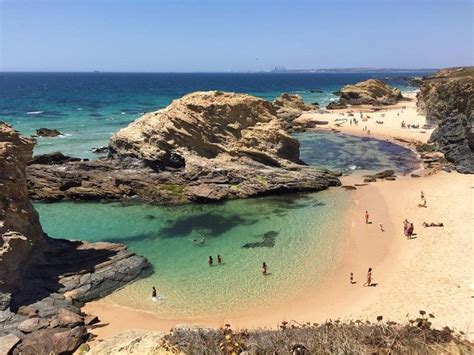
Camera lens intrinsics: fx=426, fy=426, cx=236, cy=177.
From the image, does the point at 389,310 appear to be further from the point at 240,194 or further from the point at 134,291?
the point at 240,194

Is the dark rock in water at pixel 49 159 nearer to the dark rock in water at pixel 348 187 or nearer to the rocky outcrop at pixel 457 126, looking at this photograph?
the dark rock in water at pixel 348 187

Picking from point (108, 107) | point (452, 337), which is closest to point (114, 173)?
point (452, 337)

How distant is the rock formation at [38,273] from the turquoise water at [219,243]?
1529 millimetres

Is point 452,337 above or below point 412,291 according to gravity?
above

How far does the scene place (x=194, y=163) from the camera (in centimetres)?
3681

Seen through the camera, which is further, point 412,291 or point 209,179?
point 209,179

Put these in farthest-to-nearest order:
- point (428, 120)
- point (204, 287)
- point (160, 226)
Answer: point (428, 120) < point (160, 226) < point (204, 287)

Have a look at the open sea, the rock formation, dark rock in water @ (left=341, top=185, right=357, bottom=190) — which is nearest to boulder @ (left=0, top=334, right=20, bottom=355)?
the rock formation

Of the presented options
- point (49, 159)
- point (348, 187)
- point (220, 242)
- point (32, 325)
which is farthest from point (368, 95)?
point (32, 325)

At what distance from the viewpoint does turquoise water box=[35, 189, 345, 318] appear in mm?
21094

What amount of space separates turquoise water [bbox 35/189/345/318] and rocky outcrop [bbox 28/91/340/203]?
151 centimetres

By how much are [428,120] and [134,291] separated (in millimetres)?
57597

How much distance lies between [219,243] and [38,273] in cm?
1059

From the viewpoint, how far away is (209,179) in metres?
36.2
